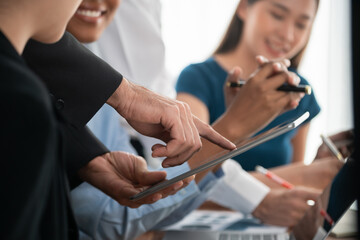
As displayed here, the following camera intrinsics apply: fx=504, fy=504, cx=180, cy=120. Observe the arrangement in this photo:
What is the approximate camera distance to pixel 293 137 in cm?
146

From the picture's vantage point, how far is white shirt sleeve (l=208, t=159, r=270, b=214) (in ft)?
3.00

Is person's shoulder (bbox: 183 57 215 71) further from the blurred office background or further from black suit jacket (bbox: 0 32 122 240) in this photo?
black suit jacket (bbox: 0 32 122 240)

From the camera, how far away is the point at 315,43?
177 centimetres

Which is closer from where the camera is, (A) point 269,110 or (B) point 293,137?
(A) point 269,110

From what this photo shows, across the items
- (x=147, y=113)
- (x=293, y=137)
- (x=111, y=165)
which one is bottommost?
(x=293, y=137)

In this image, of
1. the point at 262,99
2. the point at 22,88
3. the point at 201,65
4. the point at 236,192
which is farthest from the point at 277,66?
the point at 201,65

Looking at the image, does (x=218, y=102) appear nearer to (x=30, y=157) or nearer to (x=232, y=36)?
(x=232, y=36)

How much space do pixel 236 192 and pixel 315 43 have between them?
1013mm

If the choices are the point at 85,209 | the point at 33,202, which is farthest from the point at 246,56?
the point at 33,202

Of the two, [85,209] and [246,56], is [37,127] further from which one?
[246,56]

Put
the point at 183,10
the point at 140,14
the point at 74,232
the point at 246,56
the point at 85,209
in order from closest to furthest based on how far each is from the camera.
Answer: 1. the point at 74,232
2. the point at 85,209
3. the point at 140,14
4. the point at 246,56
5. the point at 183,10

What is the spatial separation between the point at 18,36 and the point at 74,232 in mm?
154

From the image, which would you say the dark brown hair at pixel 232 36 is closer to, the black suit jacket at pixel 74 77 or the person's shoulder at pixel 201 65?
the person's shoulder at pixel 201 65

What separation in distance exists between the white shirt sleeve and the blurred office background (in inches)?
27.2
